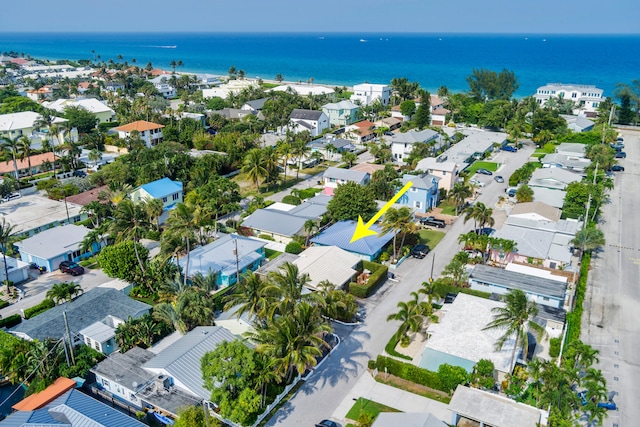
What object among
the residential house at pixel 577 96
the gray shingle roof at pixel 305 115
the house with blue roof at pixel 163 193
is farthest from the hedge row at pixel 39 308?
the residential house at pixel 577 96

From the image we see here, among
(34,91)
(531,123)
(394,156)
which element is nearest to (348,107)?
(394,156)

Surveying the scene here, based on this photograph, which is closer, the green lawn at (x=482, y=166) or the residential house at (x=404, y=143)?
the green lawn at (x=482, y=166)

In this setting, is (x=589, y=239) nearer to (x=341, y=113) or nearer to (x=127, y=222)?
(x=127, y=222)

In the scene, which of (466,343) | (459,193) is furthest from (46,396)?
(459,193)

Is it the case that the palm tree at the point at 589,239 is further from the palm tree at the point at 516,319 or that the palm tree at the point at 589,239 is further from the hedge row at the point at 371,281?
the palm tree at the point at 516,319

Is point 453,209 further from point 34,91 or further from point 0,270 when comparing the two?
point 34,91

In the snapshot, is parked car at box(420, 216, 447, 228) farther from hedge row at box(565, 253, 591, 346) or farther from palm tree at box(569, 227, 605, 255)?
hedge row at box(565, 253, 591, 346)
